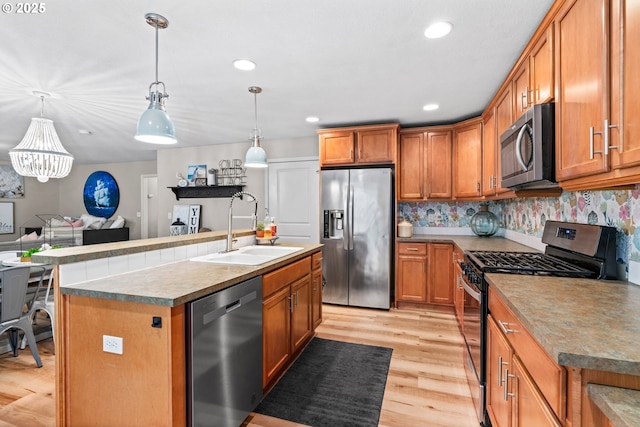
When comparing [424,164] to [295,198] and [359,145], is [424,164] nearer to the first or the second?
[359,145]

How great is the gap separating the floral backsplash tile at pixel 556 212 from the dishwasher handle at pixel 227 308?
1989mm

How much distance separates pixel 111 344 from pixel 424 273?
130 inches

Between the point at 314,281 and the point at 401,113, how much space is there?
2.18m

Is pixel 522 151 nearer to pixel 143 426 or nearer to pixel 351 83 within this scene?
pixel 351 83

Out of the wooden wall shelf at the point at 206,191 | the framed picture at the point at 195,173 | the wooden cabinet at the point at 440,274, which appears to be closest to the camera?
the wooden cabinet at the point at 440,274

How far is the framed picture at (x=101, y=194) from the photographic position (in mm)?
7438

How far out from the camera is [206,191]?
5465 mm

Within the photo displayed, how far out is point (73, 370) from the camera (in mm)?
1478

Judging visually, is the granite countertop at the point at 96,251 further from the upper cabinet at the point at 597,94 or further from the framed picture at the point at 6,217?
the framed picture at the point at 6,217

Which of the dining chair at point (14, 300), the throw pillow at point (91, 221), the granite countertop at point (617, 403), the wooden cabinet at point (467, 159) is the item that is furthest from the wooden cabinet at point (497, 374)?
the throw pillow at point (91, 221)

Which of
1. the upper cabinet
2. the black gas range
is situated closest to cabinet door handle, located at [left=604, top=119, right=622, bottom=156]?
the upper cabinet

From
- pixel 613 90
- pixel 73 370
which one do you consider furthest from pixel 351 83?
pixel 73 370

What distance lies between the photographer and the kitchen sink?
225 cm

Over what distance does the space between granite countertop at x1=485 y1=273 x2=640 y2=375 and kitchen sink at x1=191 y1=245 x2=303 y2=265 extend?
149 cm
